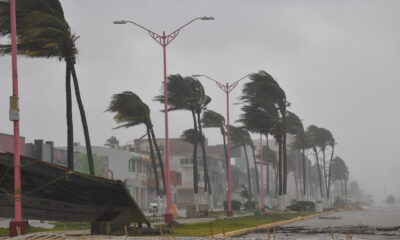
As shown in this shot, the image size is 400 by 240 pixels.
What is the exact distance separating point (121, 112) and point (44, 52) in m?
21.7

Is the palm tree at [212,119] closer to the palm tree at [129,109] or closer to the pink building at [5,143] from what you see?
the palm tree at [129,109]

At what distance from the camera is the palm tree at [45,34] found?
31.0 meters

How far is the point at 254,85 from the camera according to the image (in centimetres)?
5966

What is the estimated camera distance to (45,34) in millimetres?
32469

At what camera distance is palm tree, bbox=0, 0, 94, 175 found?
31.0m

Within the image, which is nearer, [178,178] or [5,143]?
[5,143]

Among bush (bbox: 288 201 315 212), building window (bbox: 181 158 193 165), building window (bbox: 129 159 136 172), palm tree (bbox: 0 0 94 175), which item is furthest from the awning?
building window (bbox: 181 158 193 165)

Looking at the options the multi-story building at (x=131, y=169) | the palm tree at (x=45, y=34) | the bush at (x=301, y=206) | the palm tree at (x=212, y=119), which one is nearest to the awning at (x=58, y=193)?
the palm tree at (x=45, y=34)

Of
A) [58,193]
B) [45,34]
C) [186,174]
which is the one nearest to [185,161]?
[186,174]

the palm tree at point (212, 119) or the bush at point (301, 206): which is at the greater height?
the palm tree at point (212, 119)

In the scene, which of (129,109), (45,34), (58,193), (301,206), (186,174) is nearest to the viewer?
(58,193)

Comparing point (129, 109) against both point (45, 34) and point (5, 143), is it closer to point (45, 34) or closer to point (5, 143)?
point (5, 143)

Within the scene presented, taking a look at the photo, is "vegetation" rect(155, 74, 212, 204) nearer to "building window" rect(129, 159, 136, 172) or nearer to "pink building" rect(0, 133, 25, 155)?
"pink building" rect(0, 133, 25, 155)

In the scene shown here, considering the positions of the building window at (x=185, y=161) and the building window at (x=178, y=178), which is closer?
the building window at (x=178, y=178)
